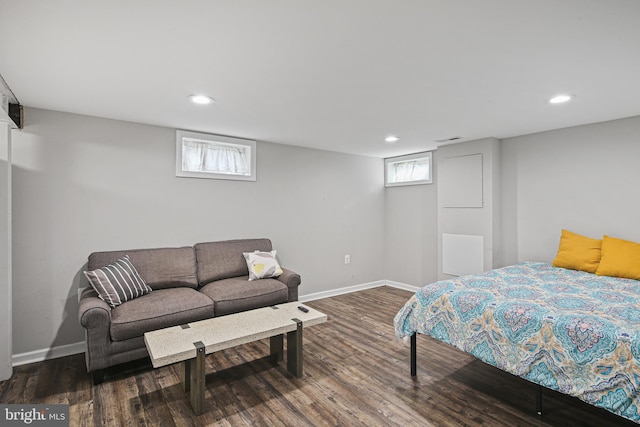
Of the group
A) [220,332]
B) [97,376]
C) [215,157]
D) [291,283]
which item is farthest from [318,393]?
[215,157]

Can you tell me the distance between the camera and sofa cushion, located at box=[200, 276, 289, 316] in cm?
315

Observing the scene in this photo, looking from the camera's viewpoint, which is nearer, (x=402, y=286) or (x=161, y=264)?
(x=161, y=264)

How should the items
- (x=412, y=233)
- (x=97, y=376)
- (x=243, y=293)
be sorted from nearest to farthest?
(x=97, y=376)
(x=243, y=293)
(x=412, y=233)

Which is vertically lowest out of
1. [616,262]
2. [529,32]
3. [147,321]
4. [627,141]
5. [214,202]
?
[147,321]

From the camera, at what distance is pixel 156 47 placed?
1.86m

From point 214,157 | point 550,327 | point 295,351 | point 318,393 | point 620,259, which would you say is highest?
point 214,157

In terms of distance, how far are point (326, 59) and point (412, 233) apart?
3.88 meters

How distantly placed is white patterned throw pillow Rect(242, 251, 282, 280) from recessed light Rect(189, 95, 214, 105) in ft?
5.90

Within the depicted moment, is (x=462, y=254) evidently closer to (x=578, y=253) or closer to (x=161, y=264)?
(x=578, y=253)

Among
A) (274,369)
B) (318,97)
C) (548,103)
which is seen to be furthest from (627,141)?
(274,369)

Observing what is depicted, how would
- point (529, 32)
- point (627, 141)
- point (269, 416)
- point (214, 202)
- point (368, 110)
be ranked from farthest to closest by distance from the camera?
point (214, 202)
point (627, 141)
point (368, 110)
point (269, 416)
point (529, 32)

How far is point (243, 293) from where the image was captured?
329 centimetres

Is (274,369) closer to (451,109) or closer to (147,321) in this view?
(147,321)

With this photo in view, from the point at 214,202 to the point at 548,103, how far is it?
11.9ft
